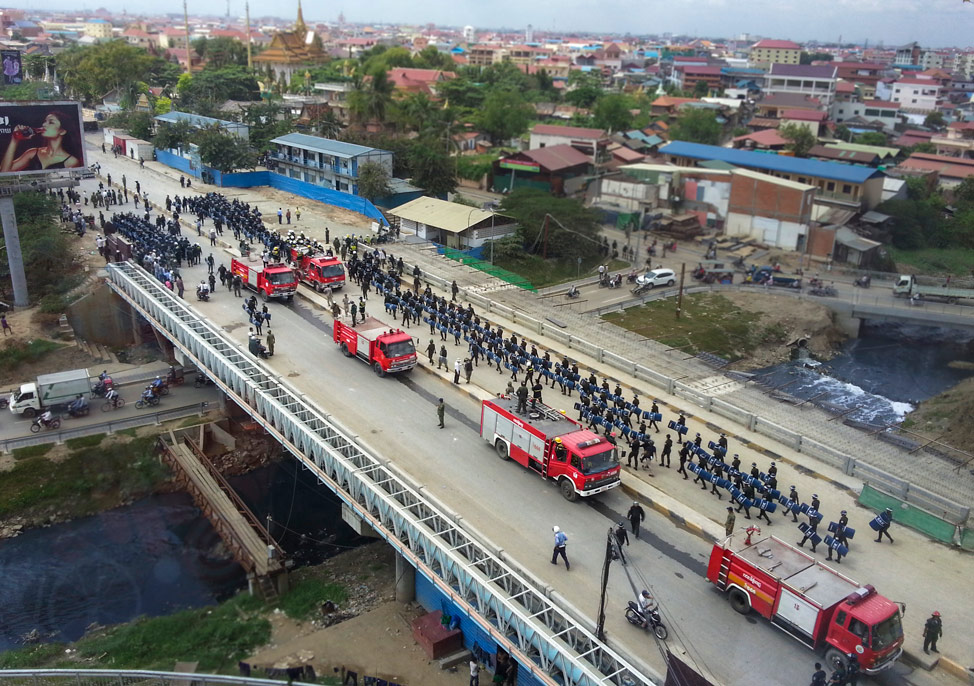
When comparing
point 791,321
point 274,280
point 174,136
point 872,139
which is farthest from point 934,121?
point 274,280

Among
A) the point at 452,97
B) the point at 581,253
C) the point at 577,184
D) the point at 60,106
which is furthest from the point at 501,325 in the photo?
the point at 452,97

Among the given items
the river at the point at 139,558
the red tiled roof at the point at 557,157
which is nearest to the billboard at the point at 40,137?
the river at the point at 139,558

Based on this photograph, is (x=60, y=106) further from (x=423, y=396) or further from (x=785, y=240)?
(x=785, y=240)

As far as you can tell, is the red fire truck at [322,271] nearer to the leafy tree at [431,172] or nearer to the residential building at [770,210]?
the leafy tree at [431,172]

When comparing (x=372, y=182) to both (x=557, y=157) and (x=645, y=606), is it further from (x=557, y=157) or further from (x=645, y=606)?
(x=645, y=606)

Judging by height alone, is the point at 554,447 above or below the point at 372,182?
below

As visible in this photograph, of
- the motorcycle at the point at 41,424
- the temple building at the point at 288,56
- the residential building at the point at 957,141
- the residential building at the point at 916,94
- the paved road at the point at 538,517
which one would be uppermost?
the temple building at the point at 288,56
